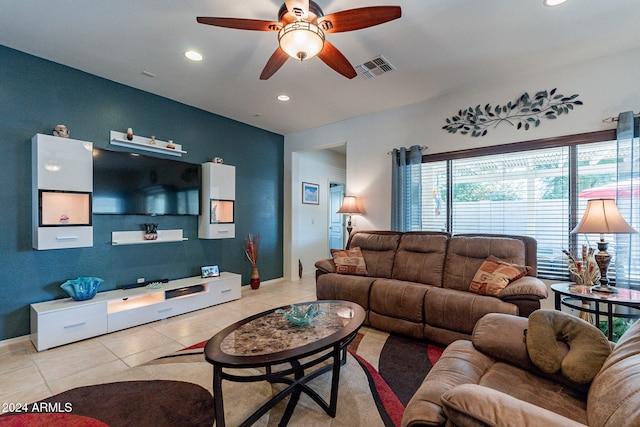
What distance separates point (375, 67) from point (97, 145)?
3224 millimetres

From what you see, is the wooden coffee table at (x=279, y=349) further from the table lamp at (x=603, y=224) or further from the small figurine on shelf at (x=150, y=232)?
the small figurine on shelf at (x=150, y=232)

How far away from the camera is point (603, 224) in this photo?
7.48ft

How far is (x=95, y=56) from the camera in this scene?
2.81m

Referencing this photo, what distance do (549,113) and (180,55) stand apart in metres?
3.92

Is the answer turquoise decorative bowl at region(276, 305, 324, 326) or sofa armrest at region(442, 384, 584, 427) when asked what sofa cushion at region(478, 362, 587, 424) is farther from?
turquoise decorative bowl at region(276, 305, 324, 326)

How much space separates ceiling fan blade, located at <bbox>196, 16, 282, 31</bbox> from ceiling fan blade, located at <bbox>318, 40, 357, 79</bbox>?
373mm

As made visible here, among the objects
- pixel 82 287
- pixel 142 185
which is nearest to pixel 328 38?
pixel 142 185

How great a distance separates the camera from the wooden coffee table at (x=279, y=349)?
142cm

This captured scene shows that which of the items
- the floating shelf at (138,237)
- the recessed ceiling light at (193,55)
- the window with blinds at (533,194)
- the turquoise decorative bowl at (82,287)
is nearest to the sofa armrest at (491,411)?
the window with blinds at (533,194)

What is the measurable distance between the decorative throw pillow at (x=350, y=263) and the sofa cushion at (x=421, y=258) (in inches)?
15.5

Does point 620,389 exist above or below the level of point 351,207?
below

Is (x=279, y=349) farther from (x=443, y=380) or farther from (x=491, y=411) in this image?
(x=491, y=411)

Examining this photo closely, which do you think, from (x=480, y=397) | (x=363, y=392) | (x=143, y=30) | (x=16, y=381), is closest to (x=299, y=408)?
(x=363, y=392)

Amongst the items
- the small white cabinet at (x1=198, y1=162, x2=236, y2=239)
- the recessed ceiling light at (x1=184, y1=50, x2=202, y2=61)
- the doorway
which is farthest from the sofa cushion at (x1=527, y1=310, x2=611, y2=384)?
the doorway
